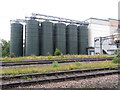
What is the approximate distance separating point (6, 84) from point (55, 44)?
2964cm

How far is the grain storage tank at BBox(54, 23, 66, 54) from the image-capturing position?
34188 mm

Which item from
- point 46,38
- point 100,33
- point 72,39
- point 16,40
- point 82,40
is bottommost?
point 16,40

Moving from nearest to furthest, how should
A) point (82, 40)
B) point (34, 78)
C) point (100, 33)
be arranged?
point (34, 78) < point (82, 40) < point (100, 33)

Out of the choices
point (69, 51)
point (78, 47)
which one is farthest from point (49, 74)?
point (78, 47)

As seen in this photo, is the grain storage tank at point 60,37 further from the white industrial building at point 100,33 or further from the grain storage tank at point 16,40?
the grain storage tank at point 16,40

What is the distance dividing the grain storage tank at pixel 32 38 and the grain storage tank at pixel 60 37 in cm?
617

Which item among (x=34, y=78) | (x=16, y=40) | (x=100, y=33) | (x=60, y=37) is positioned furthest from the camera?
(x=100, y=33)

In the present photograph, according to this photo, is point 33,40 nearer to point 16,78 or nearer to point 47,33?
point 47,33

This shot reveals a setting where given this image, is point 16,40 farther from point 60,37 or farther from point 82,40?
point 82,40

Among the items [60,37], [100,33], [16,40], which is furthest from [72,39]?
[16,40]

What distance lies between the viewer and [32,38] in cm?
3152

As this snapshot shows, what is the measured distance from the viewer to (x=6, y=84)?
502 centimetres

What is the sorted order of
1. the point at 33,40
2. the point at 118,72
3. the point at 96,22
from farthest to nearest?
the point at 96,22 < the point at 33,40 < the point at 118,72

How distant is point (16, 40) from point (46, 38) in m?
9.89
